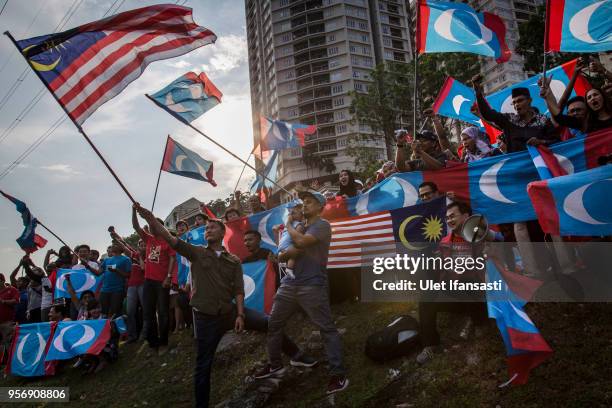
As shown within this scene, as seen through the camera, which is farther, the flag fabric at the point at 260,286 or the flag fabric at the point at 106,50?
the flag fabric at the point at 260,286

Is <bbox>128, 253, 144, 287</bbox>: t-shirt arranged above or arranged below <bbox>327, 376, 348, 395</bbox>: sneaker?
above

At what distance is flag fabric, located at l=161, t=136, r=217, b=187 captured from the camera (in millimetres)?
9094

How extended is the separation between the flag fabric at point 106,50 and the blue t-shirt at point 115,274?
460cm

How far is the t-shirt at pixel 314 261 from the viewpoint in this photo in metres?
4.23

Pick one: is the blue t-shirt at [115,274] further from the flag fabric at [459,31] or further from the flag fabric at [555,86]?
the flag fabric at [555,86]

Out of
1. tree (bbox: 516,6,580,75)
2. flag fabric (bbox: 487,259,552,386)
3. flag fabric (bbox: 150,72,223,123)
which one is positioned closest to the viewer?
flag fabric (bbox: 487,259,552,386)

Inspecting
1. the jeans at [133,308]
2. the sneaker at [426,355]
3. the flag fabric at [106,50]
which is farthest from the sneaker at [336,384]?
→ the jeans at [133,308]

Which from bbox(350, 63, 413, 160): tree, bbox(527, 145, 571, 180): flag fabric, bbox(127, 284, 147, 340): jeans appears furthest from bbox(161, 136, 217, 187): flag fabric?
bbox(350, 63, 413, 160): tree

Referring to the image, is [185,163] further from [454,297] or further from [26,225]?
[454,297]

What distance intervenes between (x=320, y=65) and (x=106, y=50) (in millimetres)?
66956

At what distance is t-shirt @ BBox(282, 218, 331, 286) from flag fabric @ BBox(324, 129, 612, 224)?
184 centimetres

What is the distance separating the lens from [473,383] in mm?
3348

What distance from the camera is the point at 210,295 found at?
425cm

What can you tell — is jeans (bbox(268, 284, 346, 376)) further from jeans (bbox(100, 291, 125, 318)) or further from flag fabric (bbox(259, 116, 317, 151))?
flag fabric (bbox(259, 116, 317, 151))
